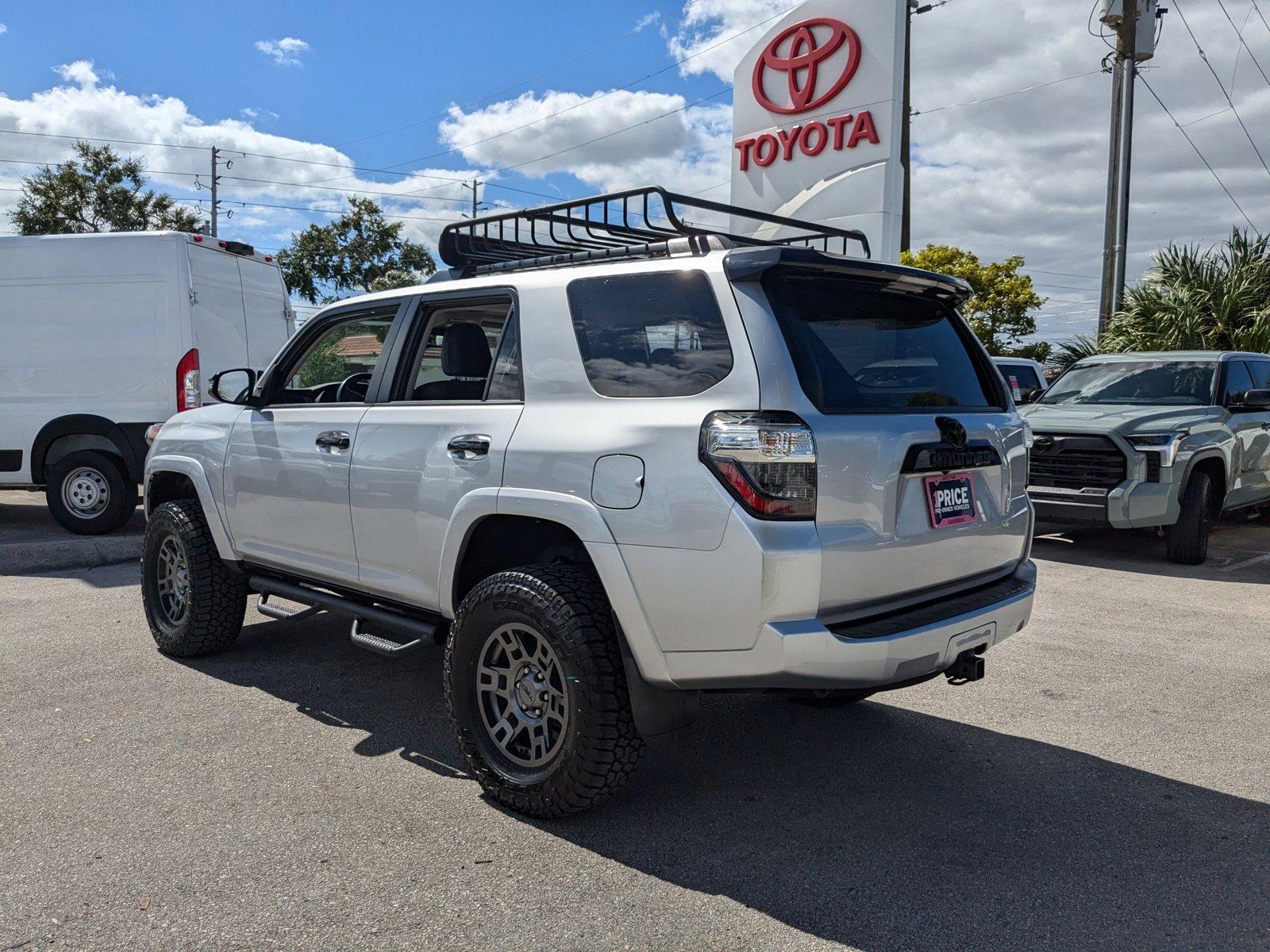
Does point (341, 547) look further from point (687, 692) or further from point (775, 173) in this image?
point (775, 173)

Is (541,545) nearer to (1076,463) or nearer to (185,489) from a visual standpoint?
Answer: (185,489)

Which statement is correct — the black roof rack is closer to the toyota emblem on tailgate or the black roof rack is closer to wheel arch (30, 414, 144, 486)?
the toyota emblem on tailgate

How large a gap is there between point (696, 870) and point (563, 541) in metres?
1.21

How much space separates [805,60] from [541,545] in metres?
9.88

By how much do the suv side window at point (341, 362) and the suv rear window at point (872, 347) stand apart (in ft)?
6.58

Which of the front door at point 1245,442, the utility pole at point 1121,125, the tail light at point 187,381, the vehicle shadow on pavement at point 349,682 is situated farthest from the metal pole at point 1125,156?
the vehicle shadow on pavement at point 349,682

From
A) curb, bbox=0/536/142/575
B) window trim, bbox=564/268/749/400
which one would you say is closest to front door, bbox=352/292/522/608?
window trim, bbox=564/268/749/400

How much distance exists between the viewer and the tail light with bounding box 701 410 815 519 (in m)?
2.94

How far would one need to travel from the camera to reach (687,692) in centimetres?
330

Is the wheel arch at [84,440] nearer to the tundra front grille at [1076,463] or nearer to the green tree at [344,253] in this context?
the tundra front grille at [1076,463]

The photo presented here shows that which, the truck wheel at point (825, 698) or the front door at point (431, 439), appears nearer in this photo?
the front door at point (431, 439)

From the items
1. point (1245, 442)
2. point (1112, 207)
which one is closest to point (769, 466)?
point (1245, 442)

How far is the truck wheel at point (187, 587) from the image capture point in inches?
203

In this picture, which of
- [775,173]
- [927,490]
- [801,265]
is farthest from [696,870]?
[775,173]
